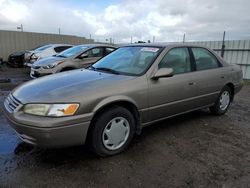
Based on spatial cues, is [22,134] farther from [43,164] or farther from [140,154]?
[140,154]

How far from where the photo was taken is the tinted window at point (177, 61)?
3811 millimetres

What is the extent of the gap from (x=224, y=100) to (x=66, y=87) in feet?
11.9

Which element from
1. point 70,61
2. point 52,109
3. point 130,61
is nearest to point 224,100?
point 130,61

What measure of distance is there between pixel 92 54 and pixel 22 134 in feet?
18.3

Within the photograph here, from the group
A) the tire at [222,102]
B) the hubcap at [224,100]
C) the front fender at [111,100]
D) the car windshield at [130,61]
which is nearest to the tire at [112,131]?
the front fender at [111,100]

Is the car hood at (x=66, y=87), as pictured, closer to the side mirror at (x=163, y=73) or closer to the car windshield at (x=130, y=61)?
the car windshield at (x=130, y=61)

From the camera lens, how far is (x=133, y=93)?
3246 mm

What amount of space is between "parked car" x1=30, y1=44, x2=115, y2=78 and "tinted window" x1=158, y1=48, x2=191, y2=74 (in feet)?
13.6

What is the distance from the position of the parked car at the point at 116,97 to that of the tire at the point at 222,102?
293 millimetres

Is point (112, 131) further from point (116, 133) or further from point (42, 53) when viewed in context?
point (42, 53)

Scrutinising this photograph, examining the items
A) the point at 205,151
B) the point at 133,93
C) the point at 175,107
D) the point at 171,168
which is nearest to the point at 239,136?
the point at 205,151

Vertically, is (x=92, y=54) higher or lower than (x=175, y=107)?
higher

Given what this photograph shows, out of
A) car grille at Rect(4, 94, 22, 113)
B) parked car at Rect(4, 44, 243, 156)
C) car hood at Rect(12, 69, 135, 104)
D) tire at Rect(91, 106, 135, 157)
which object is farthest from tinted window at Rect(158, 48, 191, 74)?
car grille at Rect(4, 94, 22, 113)

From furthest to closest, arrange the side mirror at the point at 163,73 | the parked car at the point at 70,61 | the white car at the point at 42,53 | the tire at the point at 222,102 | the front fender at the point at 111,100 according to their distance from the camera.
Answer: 1. the white car at the point at 42,53
2. the parked car at the point at 70,61
3. the tire at the point at 222,102
4. the side mirror at the point at 163,73
5. the front fender at the point at 111,100
